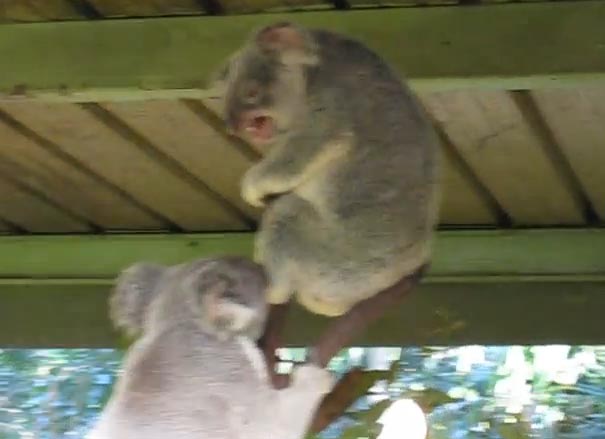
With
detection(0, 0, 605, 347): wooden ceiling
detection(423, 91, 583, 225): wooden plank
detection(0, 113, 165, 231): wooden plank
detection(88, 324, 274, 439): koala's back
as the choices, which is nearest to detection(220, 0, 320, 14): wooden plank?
detection(0, 0, 605, 347): wooden ceiling

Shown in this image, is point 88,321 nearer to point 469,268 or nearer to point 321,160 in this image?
point 469,268

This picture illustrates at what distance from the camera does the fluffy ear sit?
806 mm

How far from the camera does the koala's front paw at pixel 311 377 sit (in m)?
0.76

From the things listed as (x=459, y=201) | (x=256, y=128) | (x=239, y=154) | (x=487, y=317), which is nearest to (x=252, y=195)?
(x=256, y=128)

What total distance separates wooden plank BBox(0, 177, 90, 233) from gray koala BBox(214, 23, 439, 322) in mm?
760

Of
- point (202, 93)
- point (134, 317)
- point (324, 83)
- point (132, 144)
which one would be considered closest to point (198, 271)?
point (134, 317)

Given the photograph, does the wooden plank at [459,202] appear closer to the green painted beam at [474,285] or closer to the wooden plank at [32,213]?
the green painted beam at [474,285]

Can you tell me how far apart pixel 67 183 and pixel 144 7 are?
0.41 metres

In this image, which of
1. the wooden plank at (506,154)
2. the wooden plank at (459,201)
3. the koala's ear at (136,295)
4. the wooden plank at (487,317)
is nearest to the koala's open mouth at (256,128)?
the koala's ear at (136,295)

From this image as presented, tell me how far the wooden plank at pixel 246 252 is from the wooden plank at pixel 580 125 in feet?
0.48

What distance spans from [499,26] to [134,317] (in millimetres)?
453

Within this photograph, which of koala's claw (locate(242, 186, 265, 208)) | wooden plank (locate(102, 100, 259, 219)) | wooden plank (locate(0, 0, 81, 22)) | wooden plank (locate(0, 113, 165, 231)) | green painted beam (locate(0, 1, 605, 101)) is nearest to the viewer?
koala's claw (locate(242, 186, 265, 208))

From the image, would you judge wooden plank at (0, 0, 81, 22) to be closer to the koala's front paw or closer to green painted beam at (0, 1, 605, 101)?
green painted beam at (0, 1, 605, 101)

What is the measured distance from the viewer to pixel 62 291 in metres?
1.67
